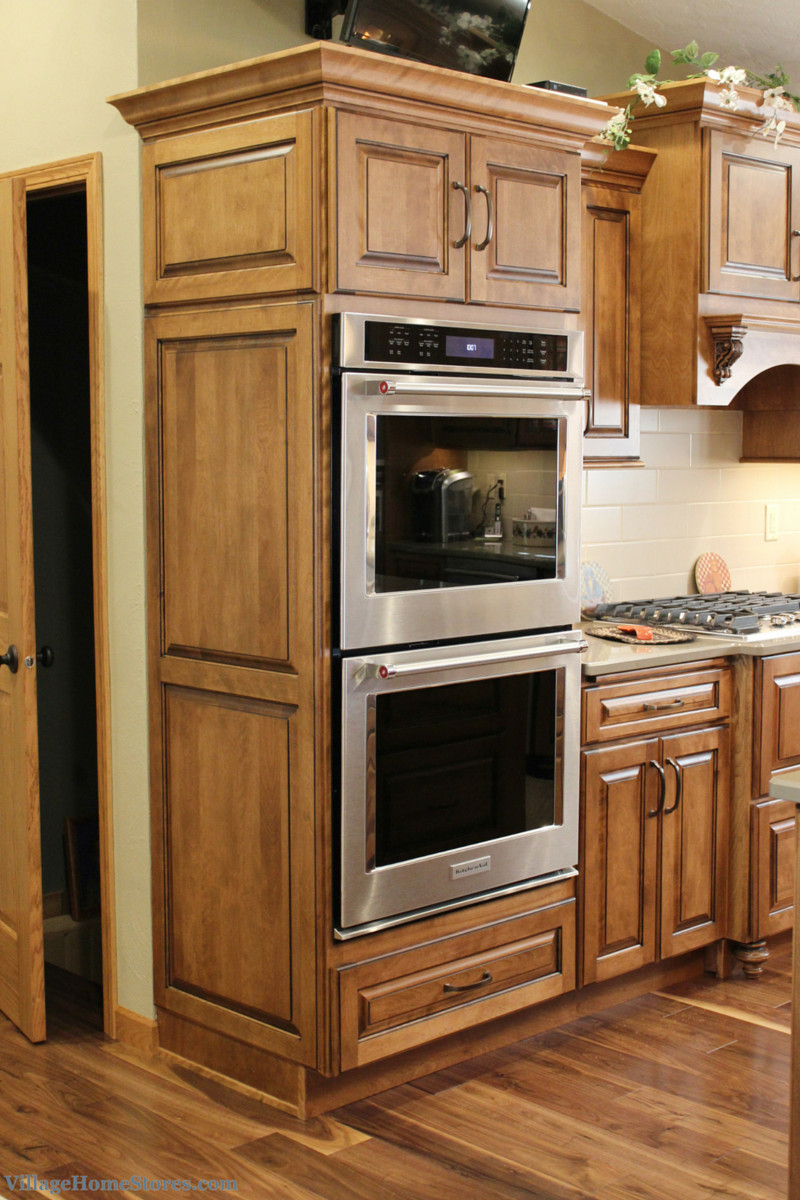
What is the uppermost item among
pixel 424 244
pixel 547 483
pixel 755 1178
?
pixel 424 244

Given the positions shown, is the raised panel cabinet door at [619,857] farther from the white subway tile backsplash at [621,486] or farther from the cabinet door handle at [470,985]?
the white subway tile backsplash at [621,486]

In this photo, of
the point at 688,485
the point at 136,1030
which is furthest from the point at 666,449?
the point at 136,1030

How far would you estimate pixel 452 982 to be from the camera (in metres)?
2.93

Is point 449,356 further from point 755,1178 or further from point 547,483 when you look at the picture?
point 755,1178

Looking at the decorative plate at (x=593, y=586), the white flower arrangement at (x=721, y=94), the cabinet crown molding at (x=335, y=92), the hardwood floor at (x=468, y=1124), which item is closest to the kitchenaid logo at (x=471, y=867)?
the hardwood floor at (x=468, y=1124)

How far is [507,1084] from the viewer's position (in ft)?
9.64

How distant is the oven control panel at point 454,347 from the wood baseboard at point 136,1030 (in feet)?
5.44

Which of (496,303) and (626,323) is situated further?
(626,323)

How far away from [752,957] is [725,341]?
174 cm

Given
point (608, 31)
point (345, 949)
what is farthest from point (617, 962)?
point (608, 31)

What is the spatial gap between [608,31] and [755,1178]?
3.33m

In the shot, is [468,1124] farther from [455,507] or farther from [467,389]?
[467,389]

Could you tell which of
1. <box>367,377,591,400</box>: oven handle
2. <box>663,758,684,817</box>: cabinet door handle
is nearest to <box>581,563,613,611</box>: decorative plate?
<box>663,758,684,817</box>: cabinet door handle

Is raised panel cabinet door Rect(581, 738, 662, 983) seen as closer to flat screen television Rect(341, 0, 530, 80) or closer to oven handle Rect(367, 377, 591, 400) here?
oven handle Rect(367, 377, 591, 400)
